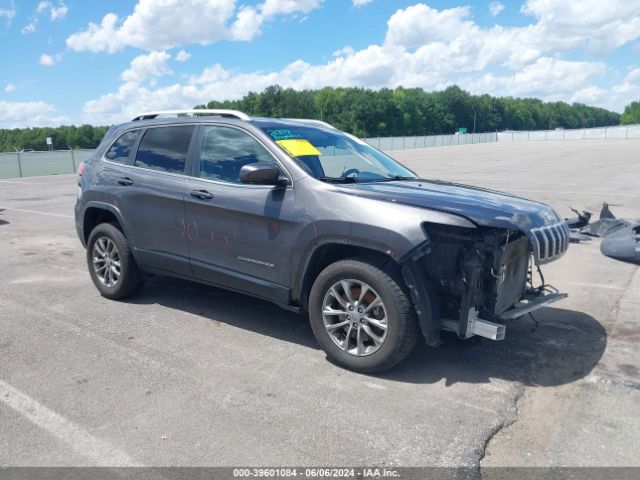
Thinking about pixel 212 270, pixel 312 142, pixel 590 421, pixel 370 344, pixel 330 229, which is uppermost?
pixel 312 142

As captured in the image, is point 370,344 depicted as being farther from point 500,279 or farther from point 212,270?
point 212,270

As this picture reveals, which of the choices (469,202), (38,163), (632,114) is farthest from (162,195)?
(632,114)

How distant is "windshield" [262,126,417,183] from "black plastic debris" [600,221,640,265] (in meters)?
3.99

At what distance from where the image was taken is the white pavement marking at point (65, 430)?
10.1ft

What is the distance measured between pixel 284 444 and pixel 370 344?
3.86ft

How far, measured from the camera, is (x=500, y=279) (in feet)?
13.1

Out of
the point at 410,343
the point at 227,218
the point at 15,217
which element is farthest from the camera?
the point at 15,217

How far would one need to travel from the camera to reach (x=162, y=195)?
523 centimetres

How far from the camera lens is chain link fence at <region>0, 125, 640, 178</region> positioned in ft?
89.5

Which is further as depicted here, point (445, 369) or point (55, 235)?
point (55, 235)

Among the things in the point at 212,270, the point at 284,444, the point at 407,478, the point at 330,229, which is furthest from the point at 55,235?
the point at 407,478

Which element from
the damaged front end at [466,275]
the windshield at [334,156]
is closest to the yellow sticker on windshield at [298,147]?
the windshield at [334,156]

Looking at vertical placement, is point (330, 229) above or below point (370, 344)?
above

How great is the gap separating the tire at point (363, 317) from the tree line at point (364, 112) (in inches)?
3504
